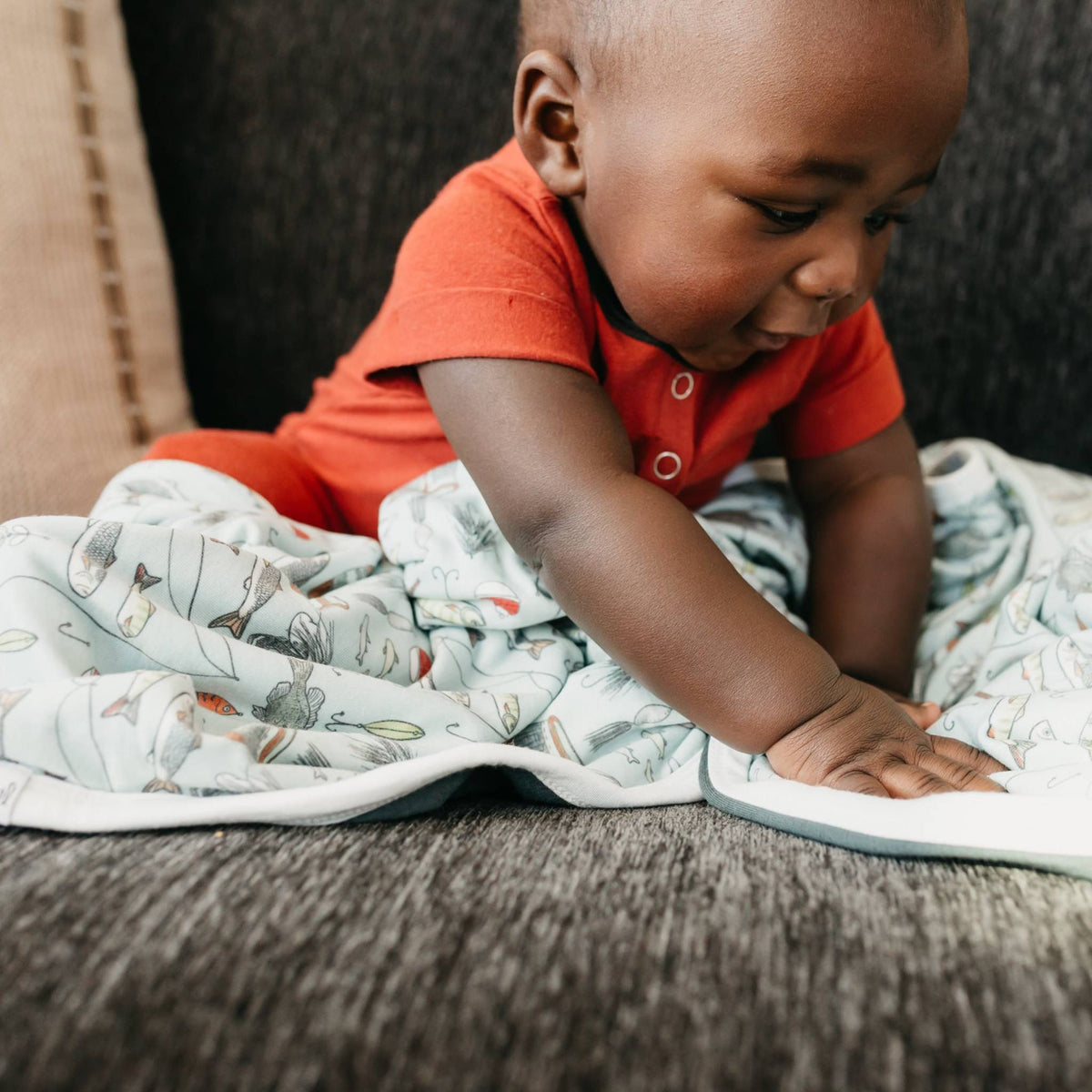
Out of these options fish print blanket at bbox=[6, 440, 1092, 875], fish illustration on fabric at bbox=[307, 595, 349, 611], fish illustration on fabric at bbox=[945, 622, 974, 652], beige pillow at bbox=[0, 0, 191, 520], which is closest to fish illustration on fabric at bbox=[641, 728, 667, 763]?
fish print blanket at bbox=[6, 440, 1092, 875]

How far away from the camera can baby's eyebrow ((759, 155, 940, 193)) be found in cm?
60

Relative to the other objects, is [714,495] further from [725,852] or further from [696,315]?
[725,852]

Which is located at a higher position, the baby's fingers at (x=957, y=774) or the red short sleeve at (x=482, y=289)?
the red short sleeve at (x=482, y=289)

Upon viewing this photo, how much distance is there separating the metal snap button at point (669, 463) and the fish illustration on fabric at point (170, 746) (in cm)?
43

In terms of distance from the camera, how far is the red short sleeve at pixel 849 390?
0.89 meters

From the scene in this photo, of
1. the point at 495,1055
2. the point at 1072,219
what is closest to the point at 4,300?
the point at 495,1055

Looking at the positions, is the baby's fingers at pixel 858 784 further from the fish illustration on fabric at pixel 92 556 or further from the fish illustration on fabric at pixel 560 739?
the fish illustration on fabric at pixel 92 556

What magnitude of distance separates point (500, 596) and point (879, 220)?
1.18 feet

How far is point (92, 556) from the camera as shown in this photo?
570 millimetres

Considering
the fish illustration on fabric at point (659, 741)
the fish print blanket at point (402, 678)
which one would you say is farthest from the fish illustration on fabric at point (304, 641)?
the fish illustration on fabric at point (659, 741)

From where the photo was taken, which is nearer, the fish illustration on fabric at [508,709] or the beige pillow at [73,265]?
the fish illustration on fabric at [508,709]

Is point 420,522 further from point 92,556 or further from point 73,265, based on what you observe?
point 73,265

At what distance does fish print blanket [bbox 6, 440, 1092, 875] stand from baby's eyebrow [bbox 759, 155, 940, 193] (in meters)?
0.27

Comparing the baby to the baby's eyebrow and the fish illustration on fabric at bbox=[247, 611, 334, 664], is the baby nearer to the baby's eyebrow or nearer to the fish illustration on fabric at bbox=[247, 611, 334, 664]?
the baby's eyebrow
